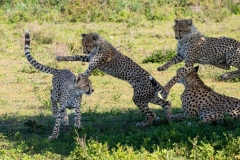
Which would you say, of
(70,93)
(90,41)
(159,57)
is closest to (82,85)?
(70,93)

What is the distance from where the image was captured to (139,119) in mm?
9031

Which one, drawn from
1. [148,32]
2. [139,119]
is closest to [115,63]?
[139,119]

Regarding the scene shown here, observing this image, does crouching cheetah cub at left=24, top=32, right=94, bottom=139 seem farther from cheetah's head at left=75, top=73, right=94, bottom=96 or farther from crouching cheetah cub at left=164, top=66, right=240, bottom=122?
crouching cheetah cub at left=164, top=66, right=240, bottom=122

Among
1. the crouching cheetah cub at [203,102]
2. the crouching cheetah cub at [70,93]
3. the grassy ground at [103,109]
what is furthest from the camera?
the crouching cheetah cub at [203,102]

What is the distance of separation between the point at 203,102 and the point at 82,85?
1.61 m

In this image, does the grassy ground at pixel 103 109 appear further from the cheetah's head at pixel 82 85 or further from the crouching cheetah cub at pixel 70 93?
the cheetah's head at pixel 82 85

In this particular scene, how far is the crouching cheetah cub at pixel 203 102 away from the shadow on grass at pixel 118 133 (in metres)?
0.21

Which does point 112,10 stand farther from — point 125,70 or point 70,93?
point 70,93

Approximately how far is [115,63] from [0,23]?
33.2 ft

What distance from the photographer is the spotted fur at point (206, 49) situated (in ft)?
30.1

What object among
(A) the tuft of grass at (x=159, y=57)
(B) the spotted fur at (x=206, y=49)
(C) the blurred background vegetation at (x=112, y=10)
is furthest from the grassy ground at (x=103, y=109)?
(B) the spotted fur at (x=206, y=49)

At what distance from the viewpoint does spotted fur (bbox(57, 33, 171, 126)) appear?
28.6 ft

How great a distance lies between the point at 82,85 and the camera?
8.01 m

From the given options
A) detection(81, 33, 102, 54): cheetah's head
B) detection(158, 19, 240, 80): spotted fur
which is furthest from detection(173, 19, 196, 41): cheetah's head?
detection(81, 33, 102, 54): cheetah's head
